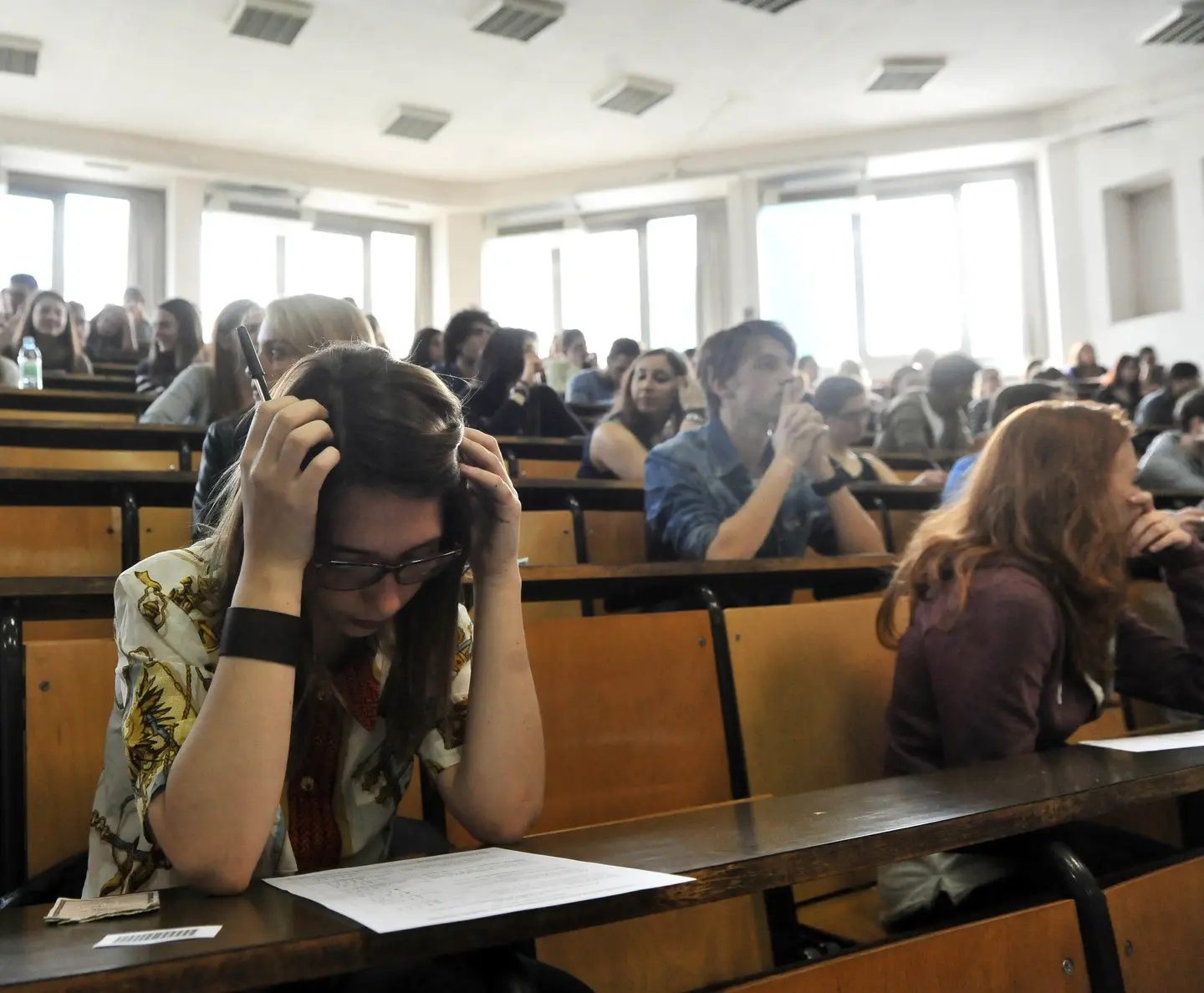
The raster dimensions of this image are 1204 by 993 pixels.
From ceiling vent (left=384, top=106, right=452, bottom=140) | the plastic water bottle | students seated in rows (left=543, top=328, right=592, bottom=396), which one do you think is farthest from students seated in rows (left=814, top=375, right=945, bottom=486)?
ceiling vent (left=384, top=106, right=452, bottom=140)

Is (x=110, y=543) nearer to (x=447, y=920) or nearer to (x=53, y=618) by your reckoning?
(x=53, y=618)

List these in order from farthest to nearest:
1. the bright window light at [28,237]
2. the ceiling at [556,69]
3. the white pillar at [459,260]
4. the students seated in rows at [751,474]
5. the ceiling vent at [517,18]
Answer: the white pillar at [459,260], the bright window light at [28,237], the ceiling at [556,69], the ceiling vent at [517,18], the students seated in rows at [751,474]

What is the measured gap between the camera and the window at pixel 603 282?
10.5m

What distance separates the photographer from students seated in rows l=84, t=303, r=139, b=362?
22.1ft

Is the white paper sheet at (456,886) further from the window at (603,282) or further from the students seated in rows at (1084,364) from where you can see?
the window at (603,282)

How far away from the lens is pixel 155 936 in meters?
0.63

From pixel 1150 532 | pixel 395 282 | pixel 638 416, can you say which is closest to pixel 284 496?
pixel 1150 532

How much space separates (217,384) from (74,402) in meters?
1.22

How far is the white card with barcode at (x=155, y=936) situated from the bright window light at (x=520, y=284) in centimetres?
1048

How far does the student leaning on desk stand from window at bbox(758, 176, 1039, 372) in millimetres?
9197

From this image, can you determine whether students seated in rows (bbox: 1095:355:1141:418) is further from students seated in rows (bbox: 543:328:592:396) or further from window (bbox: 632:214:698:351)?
window (bbox: 632:214:698:351)

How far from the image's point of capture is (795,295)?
10.1 m

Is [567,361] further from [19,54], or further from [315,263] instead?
[19,54]

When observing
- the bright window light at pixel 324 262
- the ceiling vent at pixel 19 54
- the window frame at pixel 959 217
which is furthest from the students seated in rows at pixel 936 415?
the bright window light at pixel 324 262
